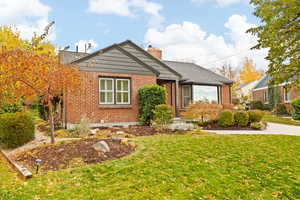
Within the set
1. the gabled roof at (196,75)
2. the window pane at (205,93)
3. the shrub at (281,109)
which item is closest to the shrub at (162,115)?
the gabled roof at (196,75)

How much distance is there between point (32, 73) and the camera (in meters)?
5.85

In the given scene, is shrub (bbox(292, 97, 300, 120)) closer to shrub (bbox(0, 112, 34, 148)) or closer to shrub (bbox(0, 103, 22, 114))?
shrub (bbox(0, 112, 34, 148))

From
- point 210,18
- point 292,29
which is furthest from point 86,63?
point 210,18

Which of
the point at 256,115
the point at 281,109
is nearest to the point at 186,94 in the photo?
the point at 256,115

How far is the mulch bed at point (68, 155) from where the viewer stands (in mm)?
4789

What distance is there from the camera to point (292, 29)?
8.12m

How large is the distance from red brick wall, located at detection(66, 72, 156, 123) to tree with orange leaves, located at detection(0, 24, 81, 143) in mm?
3191

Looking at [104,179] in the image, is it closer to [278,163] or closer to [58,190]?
[58,190]

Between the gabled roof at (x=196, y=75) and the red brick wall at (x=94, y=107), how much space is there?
5.59 meters

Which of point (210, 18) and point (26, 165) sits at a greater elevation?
point (210, 18)

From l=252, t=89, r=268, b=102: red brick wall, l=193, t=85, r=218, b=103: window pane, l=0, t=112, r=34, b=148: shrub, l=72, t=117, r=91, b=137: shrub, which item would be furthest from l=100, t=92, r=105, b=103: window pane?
l=252, t=89, r=268, b=102: red brick wall

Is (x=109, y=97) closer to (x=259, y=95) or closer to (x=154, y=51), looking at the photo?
(x=154, y=51)

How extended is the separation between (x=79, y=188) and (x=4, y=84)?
13.9 feet

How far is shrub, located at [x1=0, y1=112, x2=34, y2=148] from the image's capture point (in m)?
7.25
